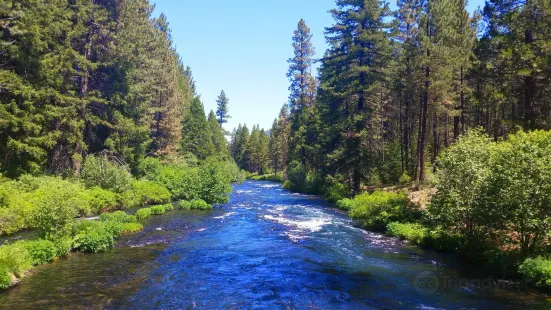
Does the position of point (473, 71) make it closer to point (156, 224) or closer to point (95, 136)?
point (156, 224)

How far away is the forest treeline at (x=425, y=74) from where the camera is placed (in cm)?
2202

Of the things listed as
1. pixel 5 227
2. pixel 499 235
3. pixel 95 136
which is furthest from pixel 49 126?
pixel 499 235

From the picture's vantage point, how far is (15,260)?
13.6 meters

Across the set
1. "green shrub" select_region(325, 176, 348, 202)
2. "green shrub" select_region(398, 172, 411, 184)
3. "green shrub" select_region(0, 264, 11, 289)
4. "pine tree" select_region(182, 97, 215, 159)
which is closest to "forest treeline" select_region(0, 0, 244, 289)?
"green shrub" select_region(0, 264, 11, 289)

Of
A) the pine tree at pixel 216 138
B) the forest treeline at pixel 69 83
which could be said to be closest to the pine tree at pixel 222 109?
the pine tree at pixel 216 138

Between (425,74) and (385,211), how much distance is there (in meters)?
15.2

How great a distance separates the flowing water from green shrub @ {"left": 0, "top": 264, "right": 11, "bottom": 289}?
13.7 inches

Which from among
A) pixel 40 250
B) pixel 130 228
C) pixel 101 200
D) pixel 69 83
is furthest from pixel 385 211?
pixel 69 83

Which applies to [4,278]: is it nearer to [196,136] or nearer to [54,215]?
[54,215]

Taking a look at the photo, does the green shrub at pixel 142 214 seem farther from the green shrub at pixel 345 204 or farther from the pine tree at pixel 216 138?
the pine tree at pixel 216 138

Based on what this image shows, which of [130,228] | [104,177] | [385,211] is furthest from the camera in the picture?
[104,177]

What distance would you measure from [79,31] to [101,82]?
7234 millimetres

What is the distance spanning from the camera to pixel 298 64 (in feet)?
230

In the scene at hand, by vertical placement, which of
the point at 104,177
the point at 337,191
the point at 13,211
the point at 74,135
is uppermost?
the point at 74,135
